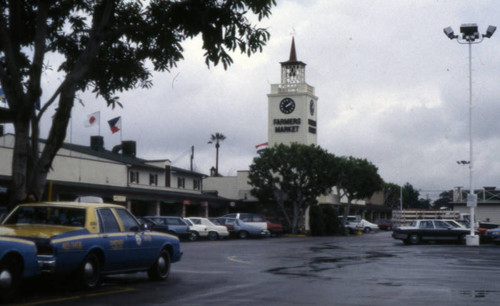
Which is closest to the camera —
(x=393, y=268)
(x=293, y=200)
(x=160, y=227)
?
(x=393, y=268)

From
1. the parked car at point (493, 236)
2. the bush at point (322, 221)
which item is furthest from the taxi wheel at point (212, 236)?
the bush at point (322, 221)

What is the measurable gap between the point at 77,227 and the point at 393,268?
9.71 metres

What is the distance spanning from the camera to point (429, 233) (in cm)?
3800

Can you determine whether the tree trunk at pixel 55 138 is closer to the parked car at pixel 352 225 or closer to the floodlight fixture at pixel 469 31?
the floodlight fixture at pixel 469 31

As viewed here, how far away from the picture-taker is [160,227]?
37500mm

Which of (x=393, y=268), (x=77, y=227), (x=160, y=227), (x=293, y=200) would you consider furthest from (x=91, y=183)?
(x=77, y=227)

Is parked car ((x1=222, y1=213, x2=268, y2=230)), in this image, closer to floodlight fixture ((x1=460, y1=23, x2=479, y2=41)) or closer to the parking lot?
floodlight fixture ((x1=460, y1=23, x2=479, y2=41))

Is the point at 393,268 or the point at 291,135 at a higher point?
the point at 291,135

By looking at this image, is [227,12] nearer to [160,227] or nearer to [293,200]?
[160,227]

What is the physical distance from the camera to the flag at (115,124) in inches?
1933

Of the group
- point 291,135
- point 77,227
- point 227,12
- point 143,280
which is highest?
point 291,135

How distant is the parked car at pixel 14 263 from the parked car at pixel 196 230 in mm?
30314

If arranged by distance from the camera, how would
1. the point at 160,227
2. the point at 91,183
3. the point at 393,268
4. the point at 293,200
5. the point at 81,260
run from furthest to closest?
the point at 293,200 → the point at 91,183 → the point at 160,227 → the point at 393,268 → the point at 81,260

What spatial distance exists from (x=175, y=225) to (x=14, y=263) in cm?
2877
